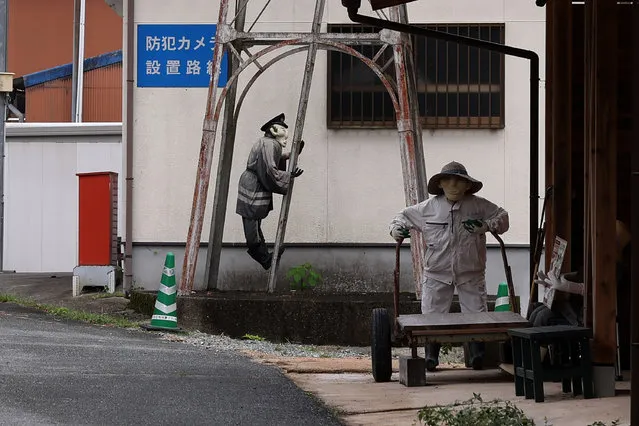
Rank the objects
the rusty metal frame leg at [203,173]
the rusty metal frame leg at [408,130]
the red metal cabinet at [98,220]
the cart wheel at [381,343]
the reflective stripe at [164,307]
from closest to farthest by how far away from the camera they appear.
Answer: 1. the cart wheel at [381,343]
2. the reflective stripe at [164,307]
3. the rusty metal frame leg at [408,130]
4. the rusty metal frame leg at [203,173]
5. the red metal cabinet at [98,220]

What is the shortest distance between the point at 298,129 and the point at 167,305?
8.83ft

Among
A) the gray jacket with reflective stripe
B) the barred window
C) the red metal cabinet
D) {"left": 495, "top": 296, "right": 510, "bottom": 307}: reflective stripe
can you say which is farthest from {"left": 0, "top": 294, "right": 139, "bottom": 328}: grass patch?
{"left": 495, "top": 296, "right": 510, "bottom": 307}: reflective stripe

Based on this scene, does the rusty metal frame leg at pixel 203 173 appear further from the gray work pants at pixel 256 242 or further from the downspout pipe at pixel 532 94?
the downspout pipe at pixel 532 94

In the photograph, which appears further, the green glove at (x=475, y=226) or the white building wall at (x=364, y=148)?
the white building wall at (x=364, y=148)

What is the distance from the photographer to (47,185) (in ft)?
84.9

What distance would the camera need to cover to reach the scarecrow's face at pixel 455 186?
38.5 feet

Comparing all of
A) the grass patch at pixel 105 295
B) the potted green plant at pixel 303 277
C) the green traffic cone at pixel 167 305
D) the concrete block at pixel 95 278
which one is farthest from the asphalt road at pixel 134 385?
the concrete block at pixel 95 278

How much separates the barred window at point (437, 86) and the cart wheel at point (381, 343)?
278 inches

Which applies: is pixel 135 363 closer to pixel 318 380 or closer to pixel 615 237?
pixel 318 380

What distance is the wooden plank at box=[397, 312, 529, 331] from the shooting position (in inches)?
419

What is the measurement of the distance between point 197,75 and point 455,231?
724cm

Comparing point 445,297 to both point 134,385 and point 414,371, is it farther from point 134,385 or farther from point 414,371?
point 134,385

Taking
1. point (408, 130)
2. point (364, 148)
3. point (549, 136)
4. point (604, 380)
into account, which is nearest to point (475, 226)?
point (549, 136)

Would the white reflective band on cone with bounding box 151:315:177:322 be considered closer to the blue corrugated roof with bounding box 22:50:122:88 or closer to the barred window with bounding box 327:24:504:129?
the barred window with bounding box 327:24:504:129
